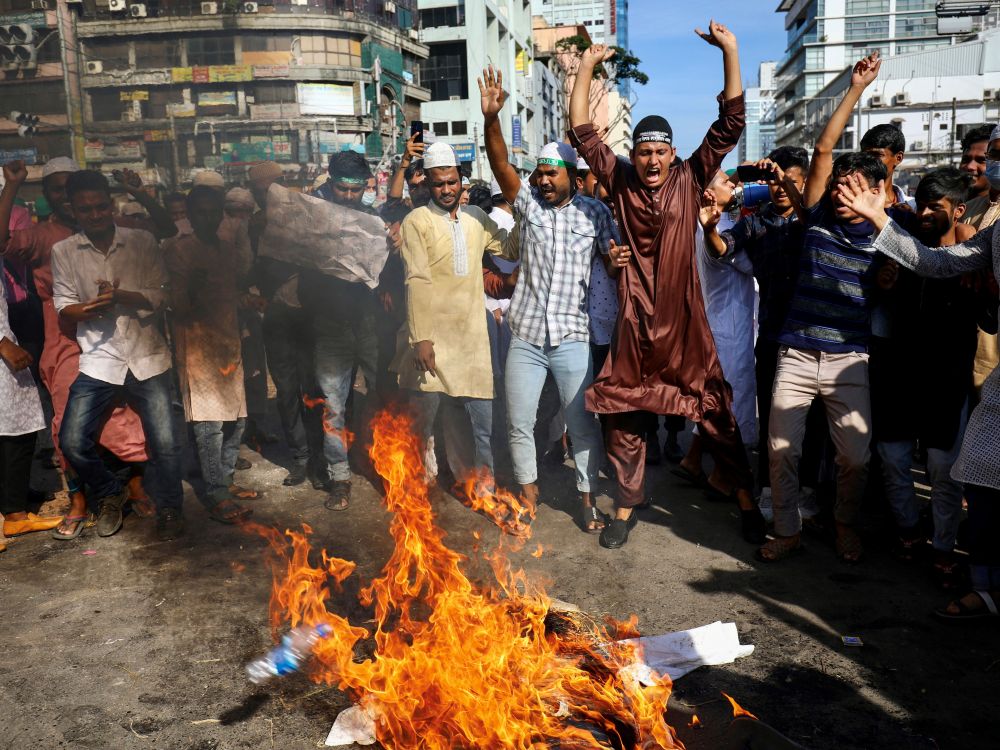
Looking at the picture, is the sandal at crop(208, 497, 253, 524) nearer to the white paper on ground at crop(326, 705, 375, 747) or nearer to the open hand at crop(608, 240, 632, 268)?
the white paper on ground at crop(326, 705, 375, 747)

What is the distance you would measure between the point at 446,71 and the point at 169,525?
132 feet

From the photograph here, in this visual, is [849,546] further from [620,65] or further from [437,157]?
[620,65]

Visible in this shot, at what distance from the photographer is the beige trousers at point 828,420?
4203 mm

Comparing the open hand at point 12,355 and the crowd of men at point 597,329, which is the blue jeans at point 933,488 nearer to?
the crowd of men at point 597,329

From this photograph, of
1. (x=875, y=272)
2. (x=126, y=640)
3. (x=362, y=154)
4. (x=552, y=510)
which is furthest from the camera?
(x=362, y=154)

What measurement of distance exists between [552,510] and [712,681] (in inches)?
85.5

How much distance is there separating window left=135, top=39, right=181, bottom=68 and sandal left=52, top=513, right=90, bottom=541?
114 inches

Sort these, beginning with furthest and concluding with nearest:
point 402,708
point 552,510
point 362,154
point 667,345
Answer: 1. point 362,154
2. point 552,510
3. point 667,345
4. point 402,708

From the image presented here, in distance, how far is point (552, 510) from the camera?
17.2 ft

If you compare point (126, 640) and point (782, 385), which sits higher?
point (782, 385)

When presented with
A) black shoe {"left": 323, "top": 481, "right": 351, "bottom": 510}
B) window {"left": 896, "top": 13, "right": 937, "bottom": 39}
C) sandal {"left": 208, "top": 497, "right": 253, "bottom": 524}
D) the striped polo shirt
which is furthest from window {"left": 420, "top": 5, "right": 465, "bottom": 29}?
window {"left": 896, "top": 13, "right": 937, "bottom": 39}

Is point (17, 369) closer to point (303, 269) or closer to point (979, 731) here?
point (303, 269)

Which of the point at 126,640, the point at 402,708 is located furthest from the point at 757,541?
the point at 126,640

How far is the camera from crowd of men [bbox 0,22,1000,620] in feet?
13.7
